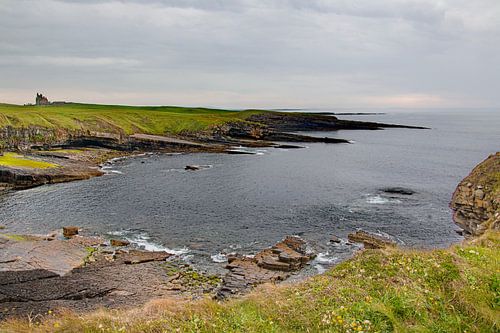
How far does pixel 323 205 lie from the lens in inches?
2025

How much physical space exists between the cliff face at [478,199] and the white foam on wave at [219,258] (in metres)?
25.3

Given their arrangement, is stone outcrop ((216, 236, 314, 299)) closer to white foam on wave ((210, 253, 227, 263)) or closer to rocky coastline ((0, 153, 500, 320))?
rocky coastline ((0, 153, 500, 320))

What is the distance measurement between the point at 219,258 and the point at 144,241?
853 centimetres

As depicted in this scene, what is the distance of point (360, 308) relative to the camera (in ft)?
37.0

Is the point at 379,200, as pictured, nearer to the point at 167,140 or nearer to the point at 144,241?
the point at 144,241

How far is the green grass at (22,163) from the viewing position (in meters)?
64.2

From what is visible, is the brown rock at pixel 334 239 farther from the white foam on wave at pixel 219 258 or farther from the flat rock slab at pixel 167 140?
the flat rock slab at pixel 167 140

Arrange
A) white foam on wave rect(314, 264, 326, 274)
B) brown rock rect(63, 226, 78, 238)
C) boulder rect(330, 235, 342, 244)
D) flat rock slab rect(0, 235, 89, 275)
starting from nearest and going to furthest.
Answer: flat rock slab rect(0, 235, 89, 275)
white foam on wave rect(314, 264, 326, 274)
boulder rect(330, 235, 342, 244)
brown rock rect(63, 226, 78, 238)

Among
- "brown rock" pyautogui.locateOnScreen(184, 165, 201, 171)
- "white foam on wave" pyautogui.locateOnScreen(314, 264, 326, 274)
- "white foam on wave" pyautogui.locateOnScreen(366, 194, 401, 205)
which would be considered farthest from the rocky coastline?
"brown rock" pyautogui.locateOnScreen(184, 165, 201, 171)

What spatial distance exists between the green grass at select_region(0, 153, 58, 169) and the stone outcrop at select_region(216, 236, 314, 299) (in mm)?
48208

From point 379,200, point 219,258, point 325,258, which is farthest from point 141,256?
point 379,200

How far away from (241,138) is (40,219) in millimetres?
96357

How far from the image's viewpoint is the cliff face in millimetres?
42156

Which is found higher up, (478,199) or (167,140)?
(167,140)
